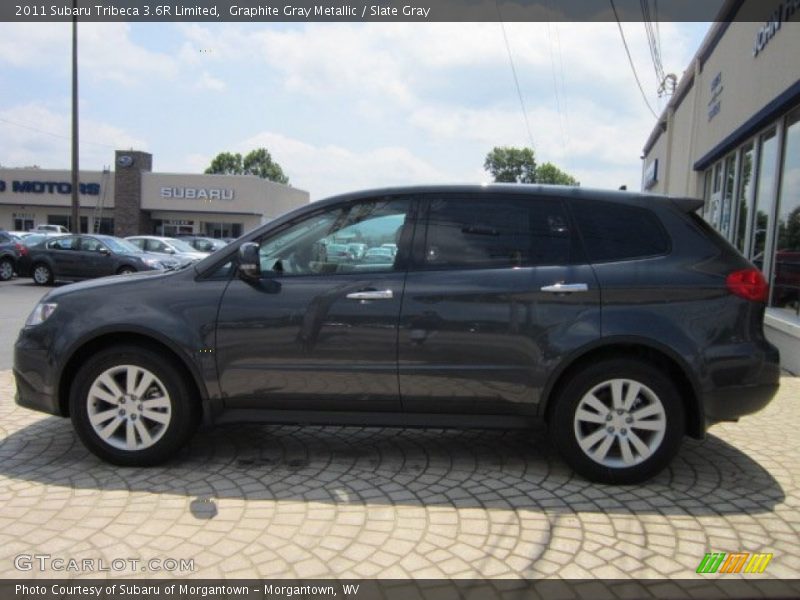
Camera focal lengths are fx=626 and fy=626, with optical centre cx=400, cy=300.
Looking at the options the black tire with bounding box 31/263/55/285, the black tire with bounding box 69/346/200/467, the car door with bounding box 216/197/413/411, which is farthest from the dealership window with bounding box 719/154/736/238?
the black tire with bounding box 31/263/55/285

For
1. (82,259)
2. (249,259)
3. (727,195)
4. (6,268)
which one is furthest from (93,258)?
(727,195)

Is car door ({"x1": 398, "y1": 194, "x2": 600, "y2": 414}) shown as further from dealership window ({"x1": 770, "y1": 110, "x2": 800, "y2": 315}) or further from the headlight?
dealership window ({"x1": 770, "y1": 110, "x2": 800, "y2": 315})

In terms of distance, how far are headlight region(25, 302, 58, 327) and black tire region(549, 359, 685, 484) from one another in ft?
10.7

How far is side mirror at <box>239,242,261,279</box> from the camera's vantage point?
3814 millimetres

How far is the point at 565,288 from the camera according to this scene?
3725mm

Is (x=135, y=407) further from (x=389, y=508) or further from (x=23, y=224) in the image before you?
(x=23, y=224)

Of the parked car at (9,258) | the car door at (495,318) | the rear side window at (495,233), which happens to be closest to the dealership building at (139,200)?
the parked car at (9,258)

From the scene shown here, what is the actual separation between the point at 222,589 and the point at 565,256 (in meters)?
2.60

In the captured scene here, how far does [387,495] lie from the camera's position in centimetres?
360

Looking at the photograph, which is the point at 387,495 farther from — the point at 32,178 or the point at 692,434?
the point at 32,178

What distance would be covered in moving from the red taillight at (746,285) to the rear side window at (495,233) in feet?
3.16

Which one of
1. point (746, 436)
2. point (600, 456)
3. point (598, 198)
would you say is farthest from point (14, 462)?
point (746, 436)

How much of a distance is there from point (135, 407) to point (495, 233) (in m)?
2.51

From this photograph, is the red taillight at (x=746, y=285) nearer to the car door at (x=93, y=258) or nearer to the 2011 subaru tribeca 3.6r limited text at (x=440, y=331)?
the 2011 subaru tribeca 3.6r limited text at (x=440, y=331)
